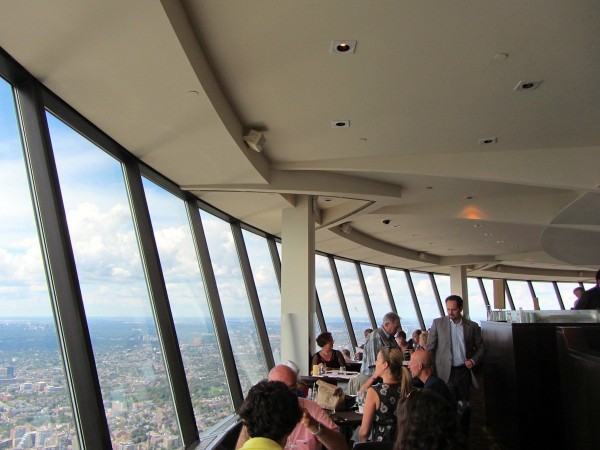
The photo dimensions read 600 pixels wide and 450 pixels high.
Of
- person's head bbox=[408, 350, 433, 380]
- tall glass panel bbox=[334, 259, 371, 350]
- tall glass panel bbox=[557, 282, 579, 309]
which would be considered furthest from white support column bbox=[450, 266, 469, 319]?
person's head bbox=[408, 350, 433, 380]

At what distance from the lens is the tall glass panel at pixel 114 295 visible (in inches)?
180

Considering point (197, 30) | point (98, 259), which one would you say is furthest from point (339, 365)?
point (197, 30)

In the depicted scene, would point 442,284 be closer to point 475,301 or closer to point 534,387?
point 475,301

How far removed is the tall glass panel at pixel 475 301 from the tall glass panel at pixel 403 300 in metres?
3.72

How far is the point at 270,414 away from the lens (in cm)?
232

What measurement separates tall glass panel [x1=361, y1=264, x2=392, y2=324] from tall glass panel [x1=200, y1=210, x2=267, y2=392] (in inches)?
308

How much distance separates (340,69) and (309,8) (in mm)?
934

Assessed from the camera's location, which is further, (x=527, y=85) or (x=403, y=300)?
(x=403, y=300)

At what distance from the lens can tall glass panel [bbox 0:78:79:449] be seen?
3475 millimetres

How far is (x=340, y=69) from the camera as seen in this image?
4512 mm

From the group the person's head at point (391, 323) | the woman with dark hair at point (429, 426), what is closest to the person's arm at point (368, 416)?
the woman with dark hair at point (429, 426)

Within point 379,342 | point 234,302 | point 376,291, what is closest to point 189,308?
point 234,302

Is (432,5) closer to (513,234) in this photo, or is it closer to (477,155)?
(477,155)

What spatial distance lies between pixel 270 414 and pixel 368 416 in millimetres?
1644
